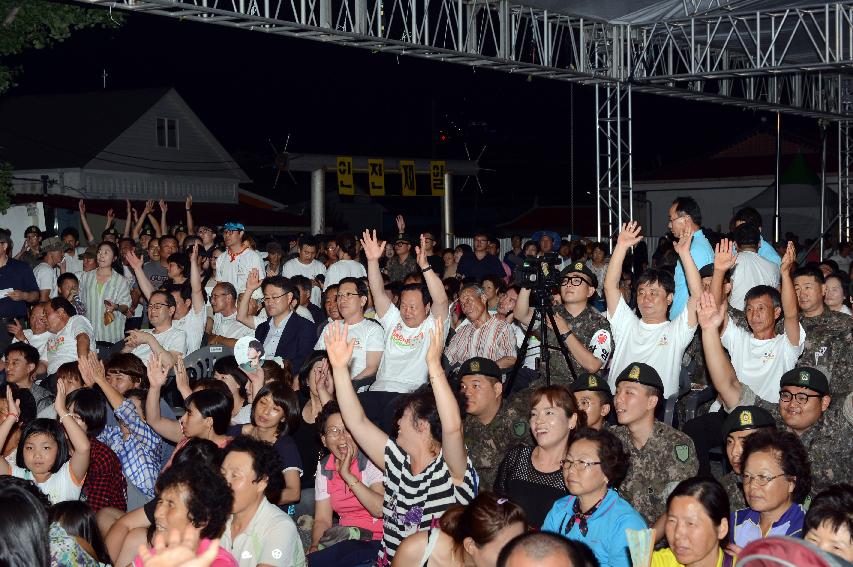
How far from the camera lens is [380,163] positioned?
2436 centimetres

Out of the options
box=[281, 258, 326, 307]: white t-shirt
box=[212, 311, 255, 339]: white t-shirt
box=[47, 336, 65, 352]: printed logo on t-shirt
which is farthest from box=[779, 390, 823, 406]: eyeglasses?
box=[281, 258, 326, 307]: white t-shirt

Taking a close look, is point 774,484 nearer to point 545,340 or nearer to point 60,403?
point 545,340

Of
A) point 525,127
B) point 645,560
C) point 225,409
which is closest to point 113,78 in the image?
point 525,127

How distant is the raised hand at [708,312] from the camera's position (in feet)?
20.5

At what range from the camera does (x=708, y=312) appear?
625 cm

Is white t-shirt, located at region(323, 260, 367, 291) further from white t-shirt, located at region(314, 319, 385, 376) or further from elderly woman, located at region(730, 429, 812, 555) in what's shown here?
elderly woman, located at region(730, 429, 812, 555)

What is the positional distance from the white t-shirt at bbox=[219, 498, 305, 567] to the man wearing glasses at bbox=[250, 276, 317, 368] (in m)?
3.91

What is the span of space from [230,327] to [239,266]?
1399 mm

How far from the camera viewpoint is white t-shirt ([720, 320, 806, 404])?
6906 mm

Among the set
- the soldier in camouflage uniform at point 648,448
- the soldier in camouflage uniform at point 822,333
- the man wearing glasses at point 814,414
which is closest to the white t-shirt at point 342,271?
the soldier in camouflage uniform at point 822,333

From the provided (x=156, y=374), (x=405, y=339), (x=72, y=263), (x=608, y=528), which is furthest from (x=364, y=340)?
(x=72, y=263)

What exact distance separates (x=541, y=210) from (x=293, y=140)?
11326 mm

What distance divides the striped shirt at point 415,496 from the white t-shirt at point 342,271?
19.8 ft

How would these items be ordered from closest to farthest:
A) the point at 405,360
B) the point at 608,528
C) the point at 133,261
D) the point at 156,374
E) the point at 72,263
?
the point at 608,528, the point at 156,374, the point at 405,360, the point at 133,261, the point at 72,263
